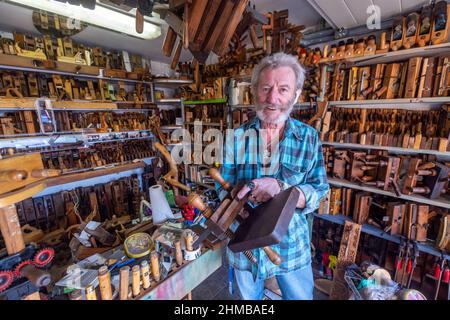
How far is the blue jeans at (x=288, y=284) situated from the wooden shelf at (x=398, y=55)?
1.79 meters

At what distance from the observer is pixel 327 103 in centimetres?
192

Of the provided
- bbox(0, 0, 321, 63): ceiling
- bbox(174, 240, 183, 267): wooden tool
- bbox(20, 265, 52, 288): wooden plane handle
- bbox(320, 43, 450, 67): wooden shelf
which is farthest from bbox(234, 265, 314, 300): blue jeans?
bbox(0, 0, 321, 63): ceiling

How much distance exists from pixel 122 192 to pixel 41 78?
73.5 inches

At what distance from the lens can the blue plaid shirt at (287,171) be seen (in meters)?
0.98

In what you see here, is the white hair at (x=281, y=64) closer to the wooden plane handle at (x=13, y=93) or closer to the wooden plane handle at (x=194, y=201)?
the wooden plane handle at (x=194, y=201)

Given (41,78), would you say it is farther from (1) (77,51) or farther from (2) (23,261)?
(2) (23,261)

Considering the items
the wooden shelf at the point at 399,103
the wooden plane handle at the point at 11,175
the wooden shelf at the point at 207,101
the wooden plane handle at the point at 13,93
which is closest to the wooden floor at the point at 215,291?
the wooden plane handle at the point at 11,175

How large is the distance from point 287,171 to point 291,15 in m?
2.01

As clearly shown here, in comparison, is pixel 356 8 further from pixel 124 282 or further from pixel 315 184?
pixel 124 282

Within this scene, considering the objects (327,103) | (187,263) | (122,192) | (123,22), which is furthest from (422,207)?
(122,192)

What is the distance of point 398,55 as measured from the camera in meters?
1.61

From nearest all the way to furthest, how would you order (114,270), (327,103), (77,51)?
(114,270) → (327,103) → (77,51)

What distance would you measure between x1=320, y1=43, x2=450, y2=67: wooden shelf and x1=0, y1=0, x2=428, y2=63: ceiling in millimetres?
342
